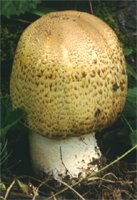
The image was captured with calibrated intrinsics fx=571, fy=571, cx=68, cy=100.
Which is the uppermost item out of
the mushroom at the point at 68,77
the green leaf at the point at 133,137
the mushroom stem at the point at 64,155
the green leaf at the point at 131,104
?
the mushroom at the point at 68,77

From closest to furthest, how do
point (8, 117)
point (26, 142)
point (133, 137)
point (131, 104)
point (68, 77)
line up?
point (68, 77), point (8, 117), point (133, 137), point (131, 104), point (26, 142)

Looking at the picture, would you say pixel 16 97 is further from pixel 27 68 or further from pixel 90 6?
pixel 90 6

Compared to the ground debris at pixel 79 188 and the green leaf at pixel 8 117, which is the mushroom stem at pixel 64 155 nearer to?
the ground debris at pixel 79 188

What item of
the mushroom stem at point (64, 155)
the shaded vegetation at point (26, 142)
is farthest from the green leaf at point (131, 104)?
the mushroom stem at point (64, 155)

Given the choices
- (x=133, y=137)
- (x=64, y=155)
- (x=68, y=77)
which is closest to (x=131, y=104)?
(x=133, y=137)

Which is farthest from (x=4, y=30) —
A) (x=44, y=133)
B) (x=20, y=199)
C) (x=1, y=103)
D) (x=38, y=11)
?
(x=20, y=199)

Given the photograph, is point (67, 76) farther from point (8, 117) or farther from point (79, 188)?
point (79, 188)
